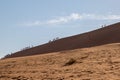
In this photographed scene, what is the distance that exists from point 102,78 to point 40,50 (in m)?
30.7

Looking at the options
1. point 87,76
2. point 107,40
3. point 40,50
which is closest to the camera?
point 87,76

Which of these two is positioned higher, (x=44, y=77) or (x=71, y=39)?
(x=71, y=39)

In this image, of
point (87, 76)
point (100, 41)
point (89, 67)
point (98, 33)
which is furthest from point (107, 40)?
point (87, 76)

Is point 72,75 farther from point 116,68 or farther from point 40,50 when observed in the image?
point 40,50

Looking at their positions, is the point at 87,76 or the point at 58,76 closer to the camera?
the point at 87,76

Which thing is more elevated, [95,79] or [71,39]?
[71,39]

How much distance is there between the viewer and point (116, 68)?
14953 mm

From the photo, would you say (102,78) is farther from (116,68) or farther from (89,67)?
(89,67)

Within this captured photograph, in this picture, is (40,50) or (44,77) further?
(40,50)

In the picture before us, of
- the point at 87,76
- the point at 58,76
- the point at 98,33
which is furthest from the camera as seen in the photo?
the point at 98,33

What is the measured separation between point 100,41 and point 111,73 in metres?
22.1

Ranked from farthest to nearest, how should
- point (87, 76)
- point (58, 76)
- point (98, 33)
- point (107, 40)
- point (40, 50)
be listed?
point (40, 50) → point (98, 33) → point (107, 40) → point (58, 76) → point (87, 76)

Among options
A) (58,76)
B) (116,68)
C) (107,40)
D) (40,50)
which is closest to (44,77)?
(58,76)

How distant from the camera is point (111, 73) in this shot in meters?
14.1
